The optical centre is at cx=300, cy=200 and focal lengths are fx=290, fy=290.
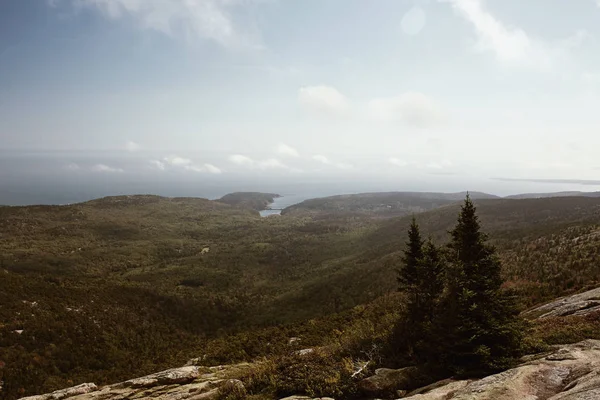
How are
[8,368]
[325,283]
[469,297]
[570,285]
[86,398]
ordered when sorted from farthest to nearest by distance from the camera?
[325,283] → [8,368] → [570,285] → [86,398] → [469,297]

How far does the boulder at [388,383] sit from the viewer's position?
39.6 ft

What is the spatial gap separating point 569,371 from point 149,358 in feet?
141

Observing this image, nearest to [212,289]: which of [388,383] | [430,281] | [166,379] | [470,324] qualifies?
[166,379]

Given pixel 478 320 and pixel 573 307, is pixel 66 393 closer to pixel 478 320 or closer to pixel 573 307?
pixel 478 320

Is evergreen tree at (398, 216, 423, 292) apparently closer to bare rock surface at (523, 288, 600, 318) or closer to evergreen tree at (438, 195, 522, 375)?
evergreen tree at (438, 195, 522, 375)

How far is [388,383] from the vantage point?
12.5 metres

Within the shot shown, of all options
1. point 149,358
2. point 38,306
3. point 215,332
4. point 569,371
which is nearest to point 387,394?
point 569,371

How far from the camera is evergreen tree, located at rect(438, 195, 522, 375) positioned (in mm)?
12000

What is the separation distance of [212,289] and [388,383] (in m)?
70.1

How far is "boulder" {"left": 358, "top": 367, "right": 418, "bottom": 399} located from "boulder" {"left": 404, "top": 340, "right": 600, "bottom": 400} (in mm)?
1345

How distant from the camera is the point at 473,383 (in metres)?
10.5

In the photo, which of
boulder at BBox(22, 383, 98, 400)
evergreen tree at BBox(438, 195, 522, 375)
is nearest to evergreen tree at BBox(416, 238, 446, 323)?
evergreen tree at BBox(438, 195, 522, 375)

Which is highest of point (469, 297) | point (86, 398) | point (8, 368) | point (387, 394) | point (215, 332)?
point (469, 297)

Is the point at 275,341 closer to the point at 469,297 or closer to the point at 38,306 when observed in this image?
the point at 469,297
